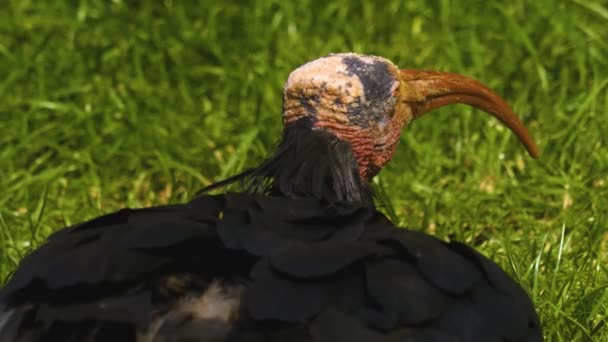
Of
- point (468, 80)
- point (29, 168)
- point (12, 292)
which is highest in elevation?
point (468, 80)

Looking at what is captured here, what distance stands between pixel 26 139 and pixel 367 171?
1922 millimetres

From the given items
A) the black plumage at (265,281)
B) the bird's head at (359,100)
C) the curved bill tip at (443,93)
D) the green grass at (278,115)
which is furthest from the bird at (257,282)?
the green grass at (278,115)

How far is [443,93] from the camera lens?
154 inches

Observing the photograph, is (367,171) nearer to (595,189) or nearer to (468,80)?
(468,80)

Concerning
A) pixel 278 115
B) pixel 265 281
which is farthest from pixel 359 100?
pixel 278 115

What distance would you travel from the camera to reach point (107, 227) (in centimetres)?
300

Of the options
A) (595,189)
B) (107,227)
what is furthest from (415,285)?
(595,189)

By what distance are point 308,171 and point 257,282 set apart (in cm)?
73

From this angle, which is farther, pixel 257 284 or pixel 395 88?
pixel 395 88

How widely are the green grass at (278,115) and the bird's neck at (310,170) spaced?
619 mm

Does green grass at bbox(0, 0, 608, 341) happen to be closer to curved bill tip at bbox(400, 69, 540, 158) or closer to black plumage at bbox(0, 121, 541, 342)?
curved bill tip at bbox(400, 69, 540, 158)

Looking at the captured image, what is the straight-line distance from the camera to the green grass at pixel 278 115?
14.5ft

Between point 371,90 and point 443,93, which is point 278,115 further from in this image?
point 371,90

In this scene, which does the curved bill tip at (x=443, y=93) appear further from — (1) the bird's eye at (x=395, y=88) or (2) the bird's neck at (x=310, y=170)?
(2) the bird's neck at (x=310, y=170)
